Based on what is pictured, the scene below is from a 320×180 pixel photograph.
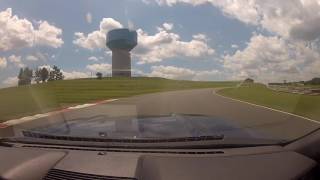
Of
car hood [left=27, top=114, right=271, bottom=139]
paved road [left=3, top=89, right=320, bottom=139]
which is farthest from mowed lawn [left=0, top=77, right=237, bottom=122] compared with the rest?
car hood [left=27, top=114, right=271, bottom=139]

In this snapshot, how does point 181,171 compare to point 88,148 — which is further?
point 88,148

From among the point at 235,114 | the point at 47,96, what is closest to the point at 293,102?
the point at 235,114

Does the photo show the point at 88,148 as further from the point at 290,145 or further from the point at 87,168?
the point at 290,145

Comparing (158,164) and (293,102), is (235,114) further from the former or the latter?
(158,164)

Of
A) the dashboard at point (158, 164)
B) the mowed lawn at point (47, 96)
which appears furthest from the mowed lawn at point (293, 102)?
the dashboard at point (158, 164)

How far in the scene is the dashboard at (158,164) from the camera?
3.32 metres

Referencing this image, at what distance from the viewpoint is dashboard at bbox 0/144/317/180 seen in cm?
332

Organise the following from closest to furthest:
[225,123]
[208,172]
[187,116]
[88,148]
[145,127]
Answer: [208,172] → [88,148] → [145,127] → [225,123] → [187,116]

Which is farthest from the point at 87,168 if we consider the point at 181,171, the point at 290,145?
the point at 290,145

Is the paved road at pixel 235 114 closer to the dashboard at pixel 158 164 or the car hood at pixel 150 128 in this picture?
the car hood at pixel 150 128

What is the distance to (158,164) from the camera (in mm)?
3463

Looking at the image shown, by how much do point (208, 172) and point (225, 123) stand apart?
5.49 feet

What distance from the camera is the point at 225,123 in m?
4.96

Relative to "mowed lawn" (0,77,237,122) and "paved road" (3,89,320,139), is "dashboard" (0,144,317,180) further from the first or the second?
"mowed lawn" (0,77,237,122)
